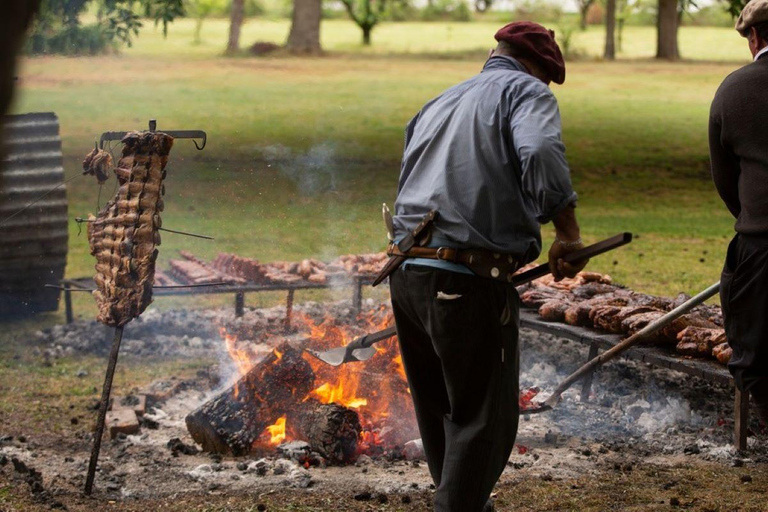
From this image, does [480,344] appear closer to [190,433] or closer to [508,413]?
[508,413]

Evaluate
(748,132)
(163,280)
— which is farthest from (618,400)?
(163,280)

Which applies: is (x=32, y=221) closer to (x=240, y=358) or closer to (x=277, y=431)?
(x=240, y=358)

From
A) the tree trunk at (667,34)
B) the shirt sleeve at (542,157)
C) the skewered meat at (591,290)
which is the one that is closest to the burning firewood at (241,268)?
the skewered meat at (591,290)

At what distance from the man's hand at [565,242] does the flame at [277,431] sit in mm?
2230

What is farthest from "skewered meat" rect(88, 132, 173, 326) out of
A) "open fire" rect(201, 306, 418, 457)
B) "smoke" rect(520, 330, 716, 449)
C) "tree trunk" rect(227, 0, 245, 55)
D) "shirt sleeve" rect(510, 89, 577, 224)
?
"tree trunk" rect(227, 0, 245, 55)

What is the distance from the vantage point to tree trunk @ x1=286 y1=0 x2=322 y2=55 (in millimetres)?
27547

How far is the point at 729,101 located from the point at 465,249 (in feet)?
4.92

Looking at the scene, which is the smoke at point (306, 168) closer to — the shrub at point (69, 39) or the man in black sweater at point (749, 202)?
the shrub at point (69, 39)

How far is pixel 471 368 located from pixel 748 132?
166 cm

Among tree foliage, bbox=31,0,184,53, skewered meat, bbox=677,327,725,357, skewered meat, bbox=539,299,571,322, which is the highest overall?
tree foliage, bbox=31,0,184,53

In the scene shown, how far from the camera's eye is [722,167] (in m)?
4.63

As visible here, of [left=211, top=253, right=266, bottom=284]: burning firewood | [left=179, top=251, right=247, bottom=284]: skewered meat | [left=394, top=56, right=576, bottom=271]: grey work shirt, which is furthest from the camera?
[left=211, top=253, right=266, bottom=284]: burning firewood

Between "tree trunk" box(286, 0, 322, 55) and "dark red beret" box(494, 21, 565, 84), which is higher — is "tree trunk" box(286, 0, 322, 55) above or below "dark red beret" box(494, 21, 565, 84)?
below

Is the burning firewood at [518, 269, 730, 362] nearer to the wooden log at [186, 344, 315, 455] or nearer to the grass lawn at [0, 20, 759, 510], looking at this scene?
the grass lawn at [0, 20, 759, 510]
